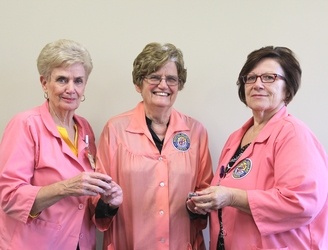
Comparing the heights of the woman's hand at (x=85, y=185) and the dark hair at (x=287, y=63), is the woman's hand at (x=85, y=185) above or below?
below

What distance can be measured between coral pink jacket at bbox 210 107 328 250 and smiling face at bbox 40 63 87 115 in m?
0.73

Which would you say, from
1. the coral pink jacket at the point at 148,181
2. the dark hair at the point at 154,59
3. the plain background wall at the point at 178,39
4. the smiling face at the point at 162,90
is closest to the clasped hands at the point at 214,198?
the coral pink jacket at the point at 148,181

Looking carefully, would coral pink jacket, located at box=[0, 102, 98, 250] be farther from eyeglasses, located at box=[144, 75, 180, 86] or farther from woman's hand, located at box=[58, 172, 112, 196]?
eyeglasses, located at box=[144, 75, 180, 86]

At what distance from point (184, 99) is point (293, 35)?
0.66 m

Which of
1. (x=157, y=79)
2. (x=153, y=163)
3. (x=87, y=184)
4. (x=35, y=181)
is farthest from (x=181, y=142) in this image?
(x=35, y=181)

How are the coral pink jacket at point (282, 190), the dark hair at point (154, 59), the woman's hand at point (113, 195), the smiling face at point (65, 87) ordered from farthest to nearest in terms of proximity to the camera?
the dark hair at point (154, 59)
the smiling face at point (65, 87)
the woman's hand at point (113, 195)
the coral pink jacket at point (282, 190)

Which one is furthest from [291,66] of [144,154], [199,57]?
[144,154]

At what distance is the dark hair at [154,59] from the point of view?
157 cm

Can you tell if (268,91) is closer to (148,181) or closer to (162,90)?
(162,90)

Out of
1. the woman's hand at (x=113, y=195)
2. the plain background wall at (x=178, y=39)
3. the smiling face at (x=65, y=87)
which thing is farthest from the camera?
the plain background wall at (x=178, y=39)

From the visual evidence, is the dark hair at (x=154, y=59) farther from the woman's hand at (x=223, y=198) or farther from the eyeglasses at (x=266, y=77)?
the woman's hand at (x=223, y=198)

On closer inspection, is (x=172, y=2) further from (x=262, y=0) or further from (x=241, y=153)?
(x=241, y=153)

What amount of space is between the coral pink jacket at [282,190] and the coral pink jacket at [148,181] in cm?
24

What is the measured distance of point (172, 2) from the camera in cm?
191
